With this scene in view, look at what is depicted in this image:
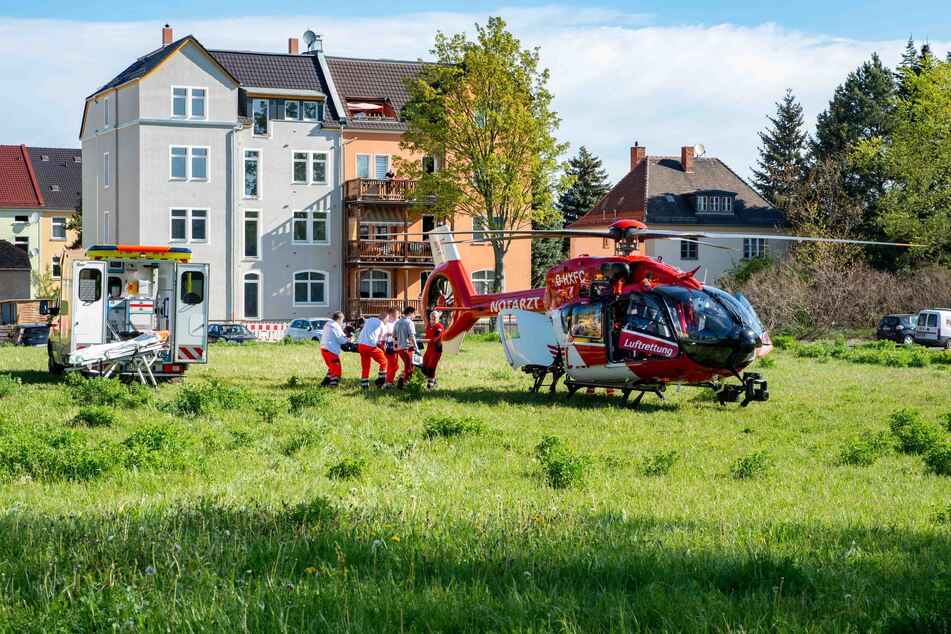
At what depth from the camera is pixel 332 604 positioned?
601cm

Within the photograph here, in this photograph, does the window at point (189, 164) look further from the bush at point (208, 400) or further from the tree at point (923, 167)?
the bush at point (208, 400)

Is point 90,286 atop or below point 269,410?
atop

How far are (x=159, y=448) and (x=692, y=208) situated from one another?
6413 cm

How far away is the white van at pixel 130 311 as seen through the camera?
869 inches

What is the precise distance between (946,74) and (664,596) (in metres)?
60.3

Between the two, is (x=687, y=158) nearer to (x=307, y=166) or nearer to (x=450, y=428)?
(x=307, y=166)

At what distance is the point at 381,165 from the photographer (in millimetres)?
58250

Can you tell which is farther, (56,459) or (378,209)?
(378,209)

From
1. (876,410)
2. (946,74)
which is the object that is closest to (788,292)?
(946,74)

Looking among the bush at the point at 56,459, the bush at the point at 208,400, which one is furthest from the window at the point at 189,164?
the bush at the point at 56,459

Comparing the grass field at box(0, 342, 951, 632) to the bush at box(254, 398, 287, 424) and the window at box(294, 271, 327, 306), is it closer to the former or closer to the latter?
the bush at box(254, 398, 287, 424)

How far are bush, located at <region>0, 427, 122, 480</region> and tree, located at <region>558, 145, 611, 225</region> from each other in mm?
70305

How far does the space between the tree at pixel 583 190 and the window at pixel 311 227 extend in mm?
27843

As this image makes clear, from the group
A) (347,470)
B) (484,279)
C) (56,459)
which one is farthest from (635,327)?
(484,279)
